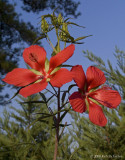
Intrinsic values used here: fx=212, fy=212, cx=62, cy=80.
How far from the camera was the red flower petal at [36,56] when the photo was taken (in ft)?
1.82

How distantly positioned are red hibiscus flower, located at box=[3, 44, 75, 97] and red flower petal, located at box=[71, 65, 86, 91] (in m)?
0.03

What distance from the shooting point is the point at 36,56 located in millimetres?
551

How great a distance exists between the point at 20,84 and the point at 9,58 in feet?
20.9

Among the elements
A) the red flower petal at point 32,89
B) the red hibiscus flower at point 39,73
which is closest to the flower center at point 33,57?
the red hibiscus flower at point 39,73

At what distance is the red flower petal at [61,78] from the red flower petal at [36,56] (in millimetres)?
96

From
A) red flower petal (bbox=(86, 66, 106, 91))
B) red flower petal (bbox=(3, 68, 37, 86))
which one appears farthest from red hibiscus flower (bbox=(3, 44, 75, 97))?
red flower petal (bbox=(86, 66, 106, 91))

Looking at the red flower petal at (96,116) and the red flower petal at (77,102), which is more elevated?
the red flower petal at (77,102)

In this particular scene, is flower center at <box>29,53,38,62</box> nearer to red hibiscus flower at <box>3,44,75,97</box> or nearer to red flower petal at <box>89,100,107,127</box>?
red hibiscus flower at <box>3,44,75,97</box>

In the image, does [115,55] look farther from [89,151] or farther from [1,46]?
[1,46]

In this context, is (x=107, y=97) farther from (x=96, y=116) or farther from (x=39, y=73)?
(x=39, y=73)

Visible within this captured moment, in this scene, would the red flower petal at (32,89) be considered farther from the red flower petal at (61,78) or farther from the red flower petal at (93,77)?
the red flower petal at (93,77)

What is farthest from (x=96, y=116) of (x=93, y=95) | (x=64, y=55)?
(x=64, y=55)

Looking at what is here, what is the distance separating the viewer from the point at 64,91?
57 cm

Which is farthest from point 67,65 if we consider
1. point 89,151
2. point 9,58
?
point 9,58
